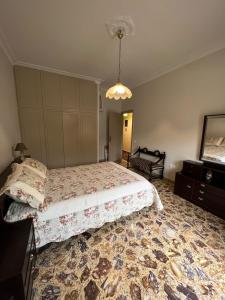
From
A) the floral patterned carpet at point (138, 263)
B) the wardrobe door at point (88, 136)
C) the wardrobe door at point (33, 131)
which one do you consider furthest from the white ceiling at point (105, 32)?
the floral patterned carpet at point (138, 263)

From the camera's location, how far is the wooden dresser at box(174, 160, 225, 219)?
2259 millimetres

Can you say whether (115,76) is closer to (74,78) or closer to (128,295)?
(74,78)

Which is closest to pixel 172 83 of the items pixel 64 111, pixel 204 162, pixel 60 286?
pixel 204 162

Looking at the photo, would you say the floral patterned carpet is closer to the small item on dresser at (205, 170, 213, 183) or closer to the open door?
the small item on dresser at (205, 170, 213, 183)

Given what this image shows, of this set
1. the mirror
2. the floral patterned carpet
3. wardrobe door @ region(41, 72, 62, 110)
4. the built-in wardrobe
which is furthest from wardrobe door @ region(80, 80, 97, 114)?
the floral patterned carpet

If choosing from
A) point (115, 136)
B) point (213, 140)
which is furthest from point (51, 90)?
point (213, 140)

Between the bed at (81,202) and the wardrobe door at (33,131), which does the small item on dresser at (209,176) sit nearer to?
the bed at (81,202)

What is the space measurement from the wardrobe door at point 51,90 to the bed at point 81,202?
1950 millimetres

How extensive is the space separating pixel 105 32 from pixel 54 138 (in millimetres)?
2594

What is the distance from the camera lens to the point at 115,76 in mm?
3844

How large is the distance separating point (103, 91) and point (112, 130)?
1.45 metres

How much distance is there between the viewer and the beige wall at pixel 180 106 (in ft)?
8.39

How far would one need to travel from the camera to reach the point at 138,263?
1474 mm

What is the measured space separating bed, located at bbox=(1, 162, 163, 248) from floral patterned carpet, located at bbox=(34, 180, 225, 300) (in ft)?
0.72
